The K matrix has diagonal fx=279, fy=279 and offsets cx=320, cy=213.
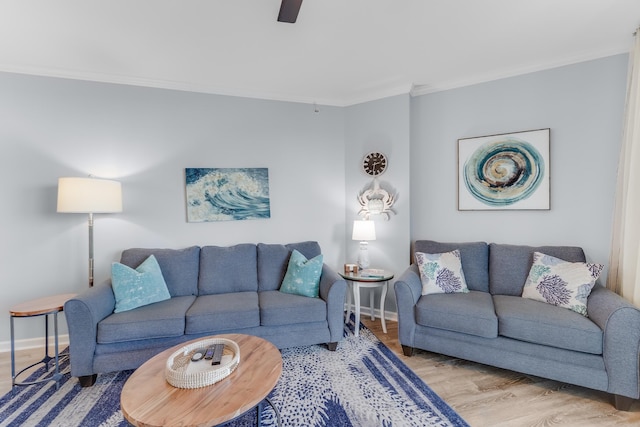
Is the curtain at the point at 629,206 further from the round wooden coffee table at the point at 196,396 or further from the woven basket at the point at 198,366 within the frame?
the woven basket at the point at 198,366

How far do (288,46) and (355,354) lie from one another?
2.68 meters

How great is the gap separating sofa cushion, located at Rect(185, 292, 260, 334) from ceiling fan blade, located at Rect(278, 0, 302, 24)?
208cm

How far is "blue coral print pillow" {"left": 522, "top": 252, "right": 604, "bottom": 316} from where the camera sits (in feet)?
6.81

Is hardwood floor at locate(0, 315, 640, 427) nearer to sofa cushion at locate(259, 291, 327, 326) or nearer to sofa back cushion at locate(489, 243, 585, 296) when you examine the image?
sofa back cushion at locate(489, 243, 585, 296)

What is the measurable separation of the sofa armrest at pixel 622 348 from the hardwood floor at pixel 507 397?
0.18 meters

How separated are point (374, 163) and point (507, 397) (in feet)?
7.79

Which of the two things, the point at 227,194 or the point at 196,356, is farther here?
the point at 227,194

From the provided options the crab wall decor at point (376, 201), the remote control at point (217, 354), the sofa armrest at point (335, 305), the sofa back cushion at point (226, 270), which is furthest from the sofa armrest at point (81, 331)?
the crab wall decor at point (376, 201)

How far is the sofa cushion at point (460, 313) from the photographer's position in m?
2.08

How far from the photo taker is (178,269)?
2.66m

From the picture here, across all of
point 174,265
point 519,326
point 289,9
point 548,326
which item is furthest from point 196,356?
point 548,326

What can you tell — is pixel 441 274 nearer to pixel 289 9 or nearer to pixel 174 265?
pixel 289 9

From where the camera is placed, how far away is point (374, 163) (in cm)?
327

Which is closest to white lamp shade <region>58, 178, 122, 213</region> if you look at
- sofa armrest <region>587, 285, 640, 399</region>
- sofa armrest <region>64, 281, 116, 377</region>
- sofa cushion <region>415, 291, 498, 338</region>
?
sofa armrest <region>64, 281, 116, 377</region>
